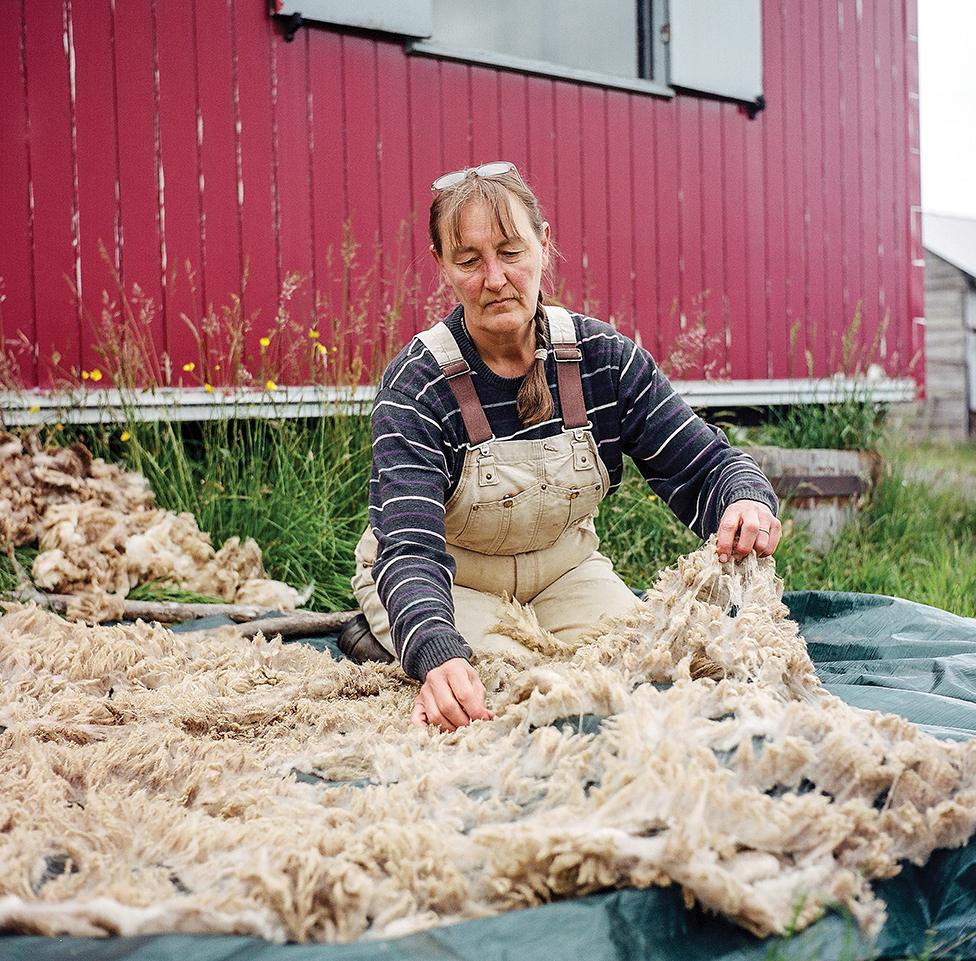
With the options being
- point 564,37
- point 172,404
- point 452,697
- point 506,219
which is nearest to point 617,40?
point 564,37

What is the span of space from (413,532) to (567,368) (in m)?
0.59

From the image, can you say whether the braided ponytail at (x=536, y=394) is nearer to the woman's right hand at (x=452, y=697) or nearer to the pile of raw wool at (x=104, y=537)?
the woman's right hand at (x=452, y=697)

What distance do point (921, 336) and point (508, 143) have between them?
3.21 metres

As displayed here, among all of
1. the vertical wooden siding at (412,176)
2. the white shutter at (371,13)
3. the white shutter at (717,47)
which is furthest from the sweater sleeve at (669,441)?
the white shutter at (717,47)

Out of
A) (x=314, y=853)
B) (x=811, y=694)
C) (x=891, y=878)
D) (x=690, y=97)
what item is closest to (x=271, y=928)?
(x=314, y=853)

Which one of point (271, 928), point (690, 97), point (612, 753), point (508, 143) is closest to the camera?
point (271, 928)

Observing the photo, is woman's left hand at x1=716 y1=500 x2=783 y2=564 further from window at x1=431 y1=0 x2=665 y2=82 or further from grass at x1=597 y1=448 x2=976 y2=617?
window at x1=431 y1=0 x2=665 y2=82

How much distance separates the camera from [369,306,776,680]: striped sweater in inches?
80.4

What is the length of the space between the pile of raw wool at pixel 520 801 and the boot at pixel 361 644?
2.10 feet

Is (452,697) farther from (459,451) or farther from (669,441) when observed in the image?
(669,441)

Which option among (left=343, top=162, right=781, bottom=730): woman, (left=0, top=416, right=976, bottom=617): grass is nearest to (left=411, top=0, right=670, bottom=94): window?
(left=0, top=416, right=976, bottom=617): grass

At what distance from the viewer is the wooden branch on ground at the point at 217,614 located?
3.12 metres

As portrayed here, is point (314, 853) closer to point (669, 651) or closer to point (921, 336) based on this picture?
point (669, 651)

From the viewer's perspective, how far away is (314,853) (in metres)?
1.26
